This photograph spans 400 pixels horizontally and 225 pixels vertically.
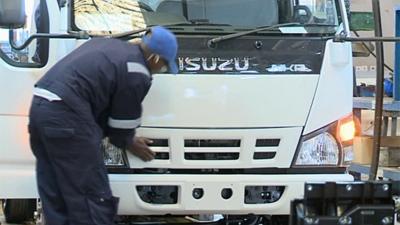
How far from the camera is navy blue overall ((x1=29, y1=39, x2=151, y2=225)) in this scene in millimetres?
3879

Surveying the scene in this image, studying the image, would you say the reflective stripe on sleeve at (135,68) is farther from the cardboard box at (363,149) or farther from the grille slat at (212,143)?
the cardboard box at (363,149)

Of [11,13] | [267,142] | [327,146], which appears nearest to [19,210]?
[11,13]

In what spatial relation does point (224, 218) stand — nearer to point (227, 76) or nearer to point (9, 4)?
point (227, 76)

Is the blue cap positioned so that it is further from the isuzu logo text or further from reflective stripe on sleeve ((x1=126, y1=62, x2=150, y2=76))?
the isuzu logo text

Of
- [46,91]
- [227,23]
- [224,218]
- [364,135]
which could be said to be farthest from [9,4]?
[364,135]

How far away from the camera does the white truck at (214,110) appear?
4.37m

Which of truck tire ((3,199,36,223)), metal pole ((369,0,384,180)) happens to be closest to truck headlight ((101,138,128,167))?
truck tire ((3,199,36,223))

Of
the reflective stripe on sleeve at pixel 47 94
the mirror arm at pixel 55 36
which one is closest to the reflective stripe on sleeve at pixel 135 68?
the reflective stripe on sleeve at pixel 47 94

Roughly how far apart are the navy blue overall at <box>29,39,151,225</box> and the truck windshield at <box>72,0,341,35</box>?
1.52ft

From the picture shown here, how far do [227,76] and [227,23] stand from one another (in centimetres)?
45

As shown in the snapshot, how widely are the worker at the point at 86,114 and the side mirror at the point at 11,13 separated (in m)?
0.42

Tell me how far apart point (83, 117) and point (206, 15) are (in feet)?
4.01

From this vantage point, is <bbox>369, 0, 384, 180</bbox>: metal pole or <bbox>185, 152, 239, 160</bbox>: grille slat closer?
<bbox>185, 152, 239, 160</bbox>: grille slat

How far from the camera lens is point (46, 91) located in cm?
391
